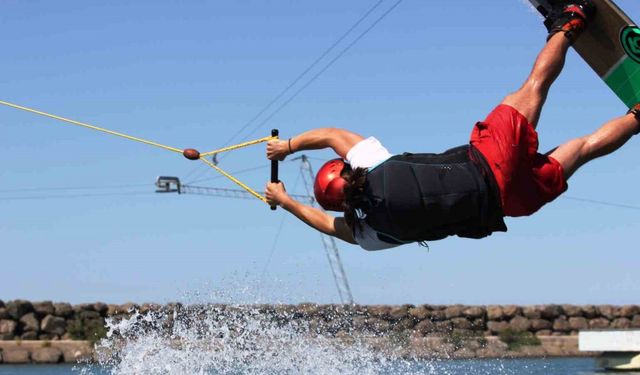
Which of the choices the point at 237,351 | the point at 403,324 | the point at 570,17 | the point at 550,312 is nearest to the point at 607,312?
the point at 550,312

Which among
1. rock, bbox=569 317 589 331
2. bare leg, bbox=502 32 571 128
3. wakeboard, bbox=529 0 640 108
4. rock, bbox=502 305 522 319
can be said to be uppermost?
wakeboard, bbox=529 0 640 108

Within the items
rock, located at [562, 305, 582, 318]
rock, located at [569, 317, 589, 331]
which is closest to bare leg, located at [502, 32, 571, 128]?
rock, located at [569, 317, 589, 331]

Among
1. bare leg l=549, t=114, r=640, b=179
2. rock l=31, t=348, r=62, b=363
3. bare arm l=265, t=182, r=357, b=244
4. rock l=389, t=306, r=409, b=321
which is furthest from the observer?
rock l=389, t=306, r=409, b=321

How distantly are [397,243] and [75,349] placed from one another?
18.3m

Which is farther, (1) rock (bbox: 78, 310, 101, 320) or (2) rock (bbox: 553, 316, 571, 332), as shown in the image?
(2) rock (bbox: 553, 316, 571, 332)

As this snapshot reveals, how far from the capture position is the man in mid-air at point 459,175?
669cm

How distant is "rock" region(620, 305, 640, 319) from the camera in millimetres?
30344

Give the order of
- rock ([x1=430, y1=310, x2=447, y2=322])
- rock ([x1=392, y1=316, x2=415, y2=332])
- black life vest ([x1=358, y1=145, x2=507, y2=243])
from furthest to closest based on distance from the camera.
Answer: rock ([x1=430, y1=310, x2=447, y2=322]) → rock ([x1=392, y1=316, x2=415, y2=332]) → black life vest ([x1=358, y1=145, x2=507, y2=243])

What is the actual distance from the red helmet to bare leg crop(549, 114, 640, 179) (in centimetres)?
139

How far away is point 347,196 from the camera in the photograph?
689 cm

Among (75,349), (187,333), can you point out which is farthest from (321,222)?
(75,349)

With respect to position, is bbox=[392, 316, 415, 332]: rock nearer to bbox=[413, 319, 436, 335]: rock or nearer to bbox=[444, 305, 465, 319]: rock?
bbox=[413, 319, 436, 335]: rock

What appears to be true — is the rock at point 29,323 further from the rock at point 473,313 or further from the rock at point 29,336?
the rock at point 473,313

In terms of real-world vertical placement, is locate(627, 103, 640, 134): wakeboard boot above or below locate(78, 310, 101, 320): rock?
above
